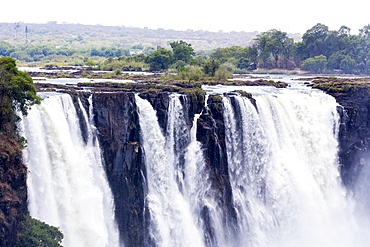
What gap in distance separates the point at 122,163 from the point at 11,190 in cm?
926

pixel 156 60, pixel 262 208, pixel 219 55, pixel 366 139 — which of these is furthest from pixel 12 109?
pixel 219 55

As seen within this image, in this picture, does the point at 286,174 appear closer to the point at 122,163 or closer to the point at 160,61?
the point at 122,163

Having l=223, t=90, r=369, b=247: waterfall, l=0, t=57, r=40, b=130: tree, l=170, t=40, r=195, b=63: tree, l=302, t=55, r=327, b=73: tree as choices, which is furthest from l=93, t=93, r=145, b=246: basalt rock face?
l=302, t=55, r=327, b=73: tree

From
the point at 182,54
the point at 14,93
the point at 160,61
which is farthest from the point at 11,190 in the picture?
the point at 182,54

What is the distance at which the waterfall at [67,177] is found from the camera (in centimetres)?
2730

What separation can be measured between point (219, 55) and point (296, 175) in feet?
202

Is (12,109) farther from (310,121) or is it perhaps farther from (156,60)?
(156,60)

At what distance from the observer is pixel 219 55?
326ft

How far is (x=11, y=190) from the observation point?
2422cm

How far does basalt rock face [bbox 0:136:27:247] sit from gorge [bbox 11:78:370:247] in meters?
1.53

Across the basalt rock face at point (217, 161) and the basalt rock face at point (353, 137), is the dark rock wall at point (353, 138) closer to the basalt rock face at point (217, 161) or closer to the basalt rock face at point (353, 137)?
the basalt rock face at point (353, 137)

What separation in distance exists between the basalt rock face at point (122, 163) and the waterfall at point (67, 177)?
0.61 m

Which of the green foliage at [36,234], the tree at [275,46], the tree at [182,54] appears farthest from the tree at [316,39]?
the green foliage at [36,234]

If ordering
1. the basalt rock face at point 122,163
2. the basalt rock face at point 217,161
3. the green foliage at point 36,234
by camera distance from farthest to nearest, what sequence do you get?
the basalt rock face at point 217,161 < the basalt rock face at point 122,163 < the green foliage at point 36,234
